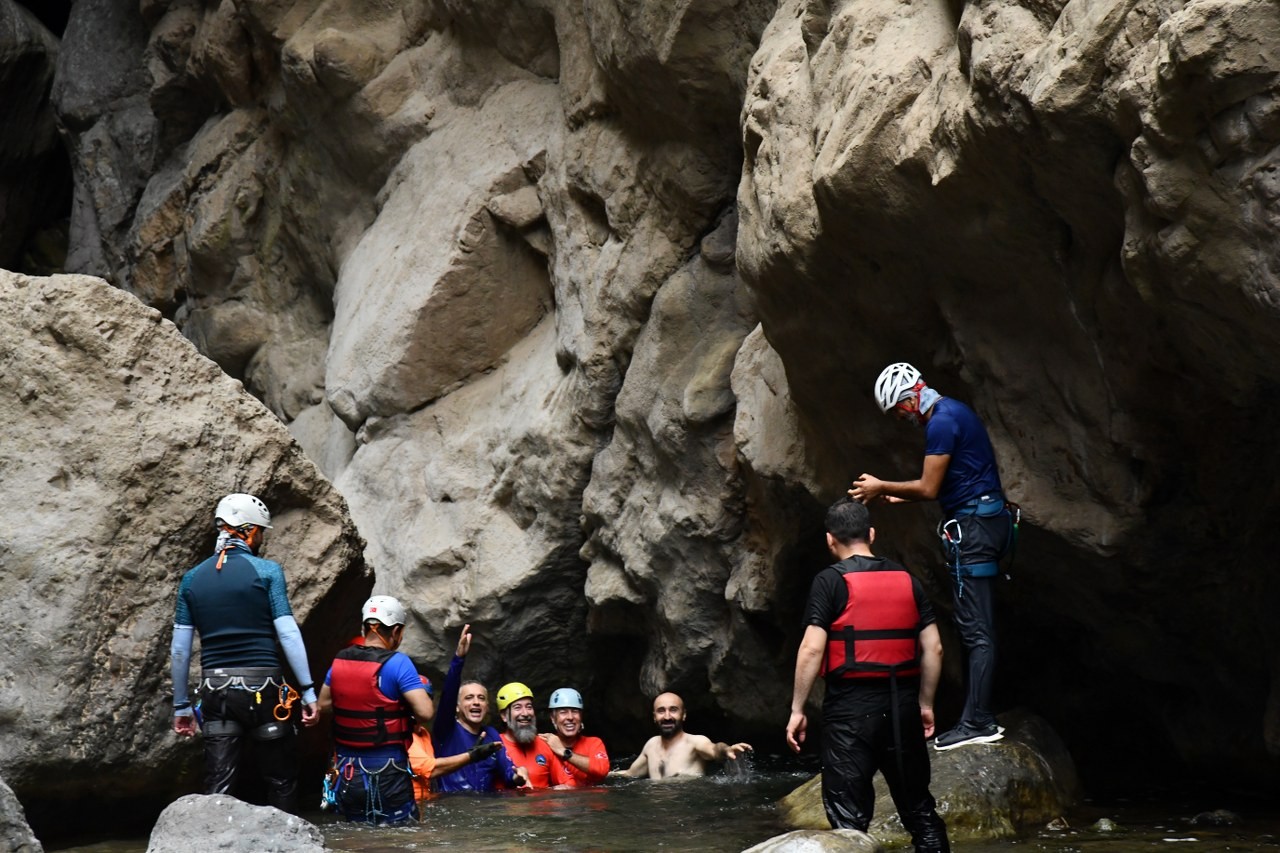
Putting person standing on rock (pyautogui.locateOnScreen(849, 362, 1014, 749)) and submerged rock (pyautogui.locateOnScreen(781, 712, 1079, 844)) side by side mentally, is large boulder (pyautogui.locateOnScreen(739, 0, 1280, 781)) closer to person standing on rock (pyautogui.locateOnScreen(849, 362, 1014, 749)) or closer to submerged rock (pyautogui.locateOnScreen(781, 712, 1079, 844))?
person standing on rock (pyautogui.locateOnScreen(849, 362, 1014, 749))

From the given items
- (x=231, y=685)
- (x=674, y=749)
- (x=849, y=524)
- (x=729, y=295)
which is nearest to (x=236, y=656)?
(x=231, y=685)

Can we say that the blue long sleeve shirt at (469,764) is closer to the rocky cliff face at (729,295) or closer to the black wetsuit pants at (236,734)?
the rocky cliff face at (729,295)

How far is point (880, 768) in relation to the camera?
240 inches

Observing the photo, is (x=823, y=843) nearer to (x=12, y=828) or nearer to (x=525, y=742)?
(x=12, y=828)

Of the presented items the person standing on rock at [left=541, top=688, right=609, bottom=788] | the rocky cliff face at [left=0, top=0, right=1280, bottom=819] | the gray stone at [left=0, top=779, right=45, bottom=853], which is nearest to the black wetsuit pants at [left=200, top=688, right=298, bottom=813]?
the rocky cliff face at [left=0, top=0, right=1280, bottom=819]

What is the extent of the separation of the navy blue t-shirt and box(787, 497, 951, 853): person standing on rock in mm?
1403

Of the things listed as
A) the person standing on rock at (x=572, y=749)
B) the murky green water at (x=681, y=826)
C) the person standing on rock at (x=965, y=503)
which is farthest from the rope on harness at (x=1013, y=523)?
the person standing on rock at (x=572, y=749)

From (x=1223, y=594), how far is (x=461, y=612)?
19.1 ft

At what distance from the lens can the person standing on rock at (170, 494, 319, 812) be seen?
24.2 feet

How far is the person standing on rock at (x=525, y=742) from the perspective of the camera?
1044 cm

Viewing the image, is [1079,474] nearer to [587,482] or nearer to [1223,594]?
[1223,594]

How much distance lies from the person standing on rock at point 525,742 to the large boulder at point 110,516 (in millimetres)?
2286

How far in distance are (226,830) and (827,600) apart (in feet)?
8.33

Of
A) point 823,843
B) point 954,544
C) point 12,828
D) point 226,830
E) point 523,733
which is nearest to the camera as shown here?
point 12,828
